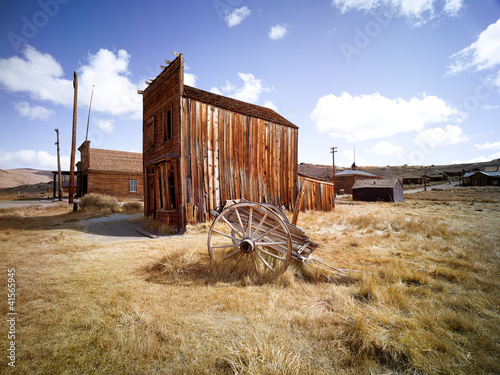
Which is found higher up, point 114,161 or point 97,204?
point 114,161

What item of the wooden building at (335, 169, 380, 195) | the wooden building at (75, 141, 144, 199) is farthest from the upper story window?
the wooden building at (335, 169, 380, 195)

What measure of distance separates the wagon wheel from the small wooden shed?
23.5 metres

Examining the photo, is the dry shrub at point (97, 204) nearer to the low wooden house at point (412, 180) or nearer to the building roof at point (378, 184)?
the building roof at point (378, 184)

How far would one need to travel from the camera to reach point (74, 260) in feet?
15.1

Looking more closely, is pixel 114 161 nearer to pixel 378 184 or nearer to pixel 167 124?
pixel 167 124

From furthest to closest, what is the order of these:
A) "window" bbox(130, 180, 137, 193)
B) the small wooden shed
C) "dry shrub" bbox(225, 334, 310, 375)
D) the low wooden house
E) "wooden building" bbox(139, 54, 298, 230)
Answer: the low wooden house
the small wooden shed
"window" bbox(130, 180, 137, 193)
"wooden building" bbox(139, 54, 298, 230)
"dry shrub" bbox(225, 334, 310, 375)

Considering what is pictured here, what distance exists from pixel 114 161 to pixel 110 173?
168 cm

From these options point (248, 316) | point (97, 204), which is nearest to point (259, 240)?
point (248, 316)

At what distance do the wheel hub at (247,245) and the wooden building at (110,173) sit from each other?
22.2 metres

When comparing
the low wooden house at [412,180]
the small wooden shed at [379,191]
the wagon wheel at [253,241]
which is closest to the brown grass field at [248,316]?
the wagon wheel at [253,241]

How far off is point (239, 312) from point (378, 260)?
3.38 meters

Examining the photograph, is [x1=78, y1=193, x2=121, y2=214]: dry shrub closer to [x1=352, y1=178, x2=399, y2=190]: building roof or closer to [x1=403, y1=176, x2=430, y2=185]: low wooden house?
[x1=352, y1=178, x2=399, y2=190]: building roof

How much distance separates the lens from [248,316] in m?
2.60

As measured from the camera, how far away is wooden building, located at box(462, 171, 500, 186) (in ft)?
122
